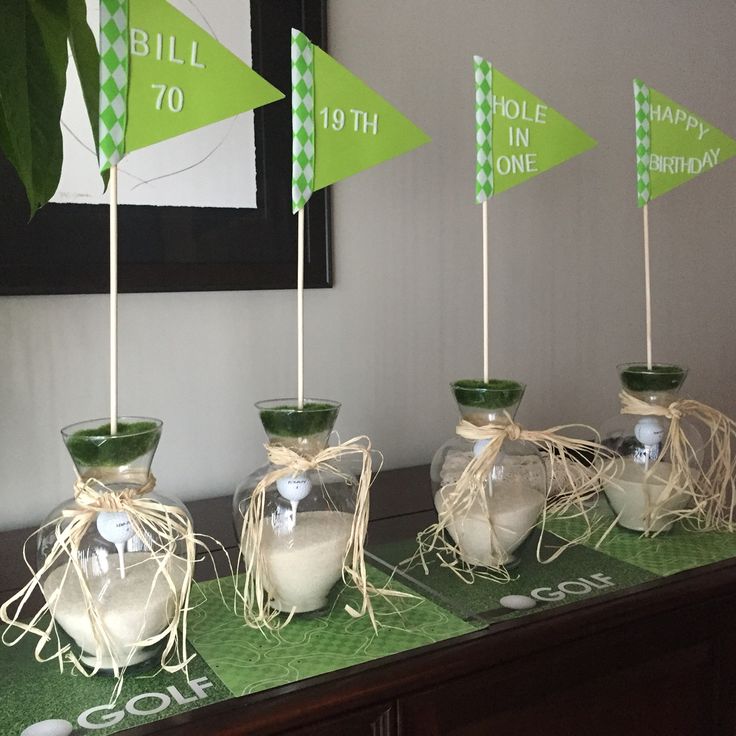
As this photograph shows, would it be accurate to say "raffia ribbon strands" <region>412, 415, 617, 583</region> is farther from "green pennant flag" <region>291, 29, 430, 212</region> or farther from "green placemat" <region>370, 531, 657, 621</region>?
"green pennant flag" <region>291, 29, 430, 212</region>

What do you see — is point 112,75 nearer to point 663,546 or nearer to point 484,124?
point 484,124

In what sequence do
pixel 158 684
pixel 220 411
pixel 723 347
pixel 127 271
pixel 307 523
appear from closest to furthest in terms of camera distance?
1. pixel 158 684
2. pixel 307 523
3. pixel 127 271
4. pixel 220 411
5. pixel 723 347

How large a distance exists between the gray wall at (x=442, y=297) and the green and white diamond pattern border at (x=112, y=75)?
1.40ft

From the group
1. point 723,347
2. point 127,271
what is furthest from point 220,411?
point 723,347

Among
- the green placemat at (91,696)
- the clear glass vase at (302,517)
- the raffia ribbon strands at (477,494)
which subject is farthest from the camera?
the raffia ribbon strands at (477,494)

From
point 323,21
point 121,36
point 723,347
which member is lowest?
point 723,347

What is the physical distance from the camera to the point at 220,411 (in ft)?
3.76

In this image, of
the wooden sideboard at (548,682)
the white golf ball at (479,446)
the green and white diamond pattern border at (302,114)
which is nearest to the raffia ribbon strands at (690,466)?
the wooden sideboard at (548,682)

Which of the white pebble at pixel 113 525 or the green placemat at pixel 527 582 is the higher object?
the white pebble at pixel 113 525

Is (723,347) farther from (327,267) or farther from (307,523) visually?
(307,523)

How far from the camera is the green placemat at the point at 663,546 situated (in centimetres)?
87

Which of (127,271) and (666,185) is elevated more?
(666,185)

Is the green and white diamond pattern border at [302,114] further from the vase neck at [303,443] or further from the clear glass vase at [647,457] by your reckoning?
the clear glass vase at [647,457]

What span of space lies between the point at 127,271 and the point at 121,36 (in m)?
0.44
